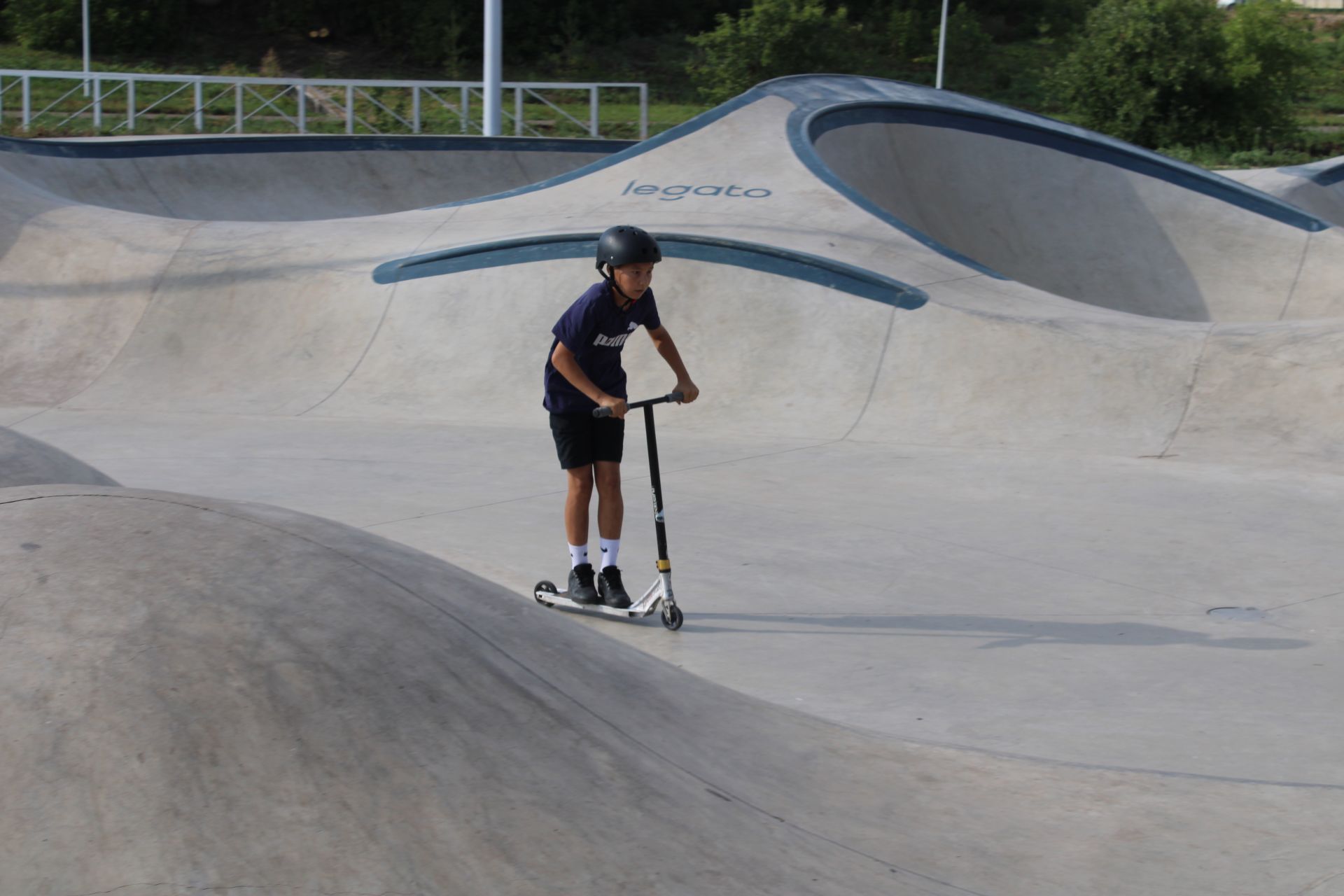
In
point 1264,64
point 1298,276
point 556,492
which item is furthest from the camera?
point 1264,64

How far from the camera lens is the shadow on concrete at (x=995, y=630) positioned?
4.64m

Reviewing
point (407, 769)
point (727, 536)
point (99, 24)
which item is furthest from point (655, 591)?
point (99, 24)

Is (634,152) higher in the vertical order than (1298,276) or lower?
higher

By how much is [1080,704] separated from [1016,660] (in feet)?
1.46

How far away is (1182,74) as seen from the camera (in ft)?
96.9

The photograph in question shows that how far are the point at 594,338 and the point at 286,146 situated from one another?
16.1m

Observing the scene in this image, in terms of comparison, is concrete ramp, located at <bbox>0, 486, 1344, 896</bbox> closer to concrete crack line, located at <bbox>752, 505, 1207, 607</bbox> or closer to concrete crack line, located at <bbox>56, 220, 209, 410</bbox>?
concrete crack line, located at <bbox>752, 505, 1207, 607</bbox>

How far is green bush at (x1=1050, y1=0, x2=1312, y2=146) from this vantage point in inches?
1169

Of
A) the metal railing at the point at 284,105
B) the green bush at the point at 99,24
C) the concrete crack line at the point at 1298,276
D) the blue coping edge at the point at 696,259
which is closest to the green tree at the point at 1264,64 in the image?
the metal railing at the point at 284,105

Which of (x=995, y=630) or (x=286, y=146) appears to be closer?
(x=995, y=630)

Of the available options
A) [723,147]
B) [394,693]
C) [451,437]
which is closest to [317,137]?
[723,147]

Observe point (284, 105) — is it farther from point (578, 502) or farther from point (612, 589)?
point (612, 589)

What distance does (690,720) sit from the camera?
3367 mm

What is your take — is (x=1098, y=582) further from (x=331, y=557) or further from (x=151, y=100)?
(x=151, y=100)
